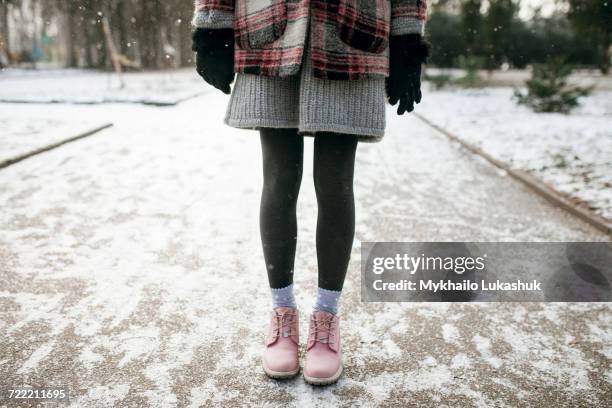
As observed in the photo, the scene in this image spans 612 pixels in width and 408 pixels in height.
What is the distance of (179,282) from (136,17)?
2281 cm

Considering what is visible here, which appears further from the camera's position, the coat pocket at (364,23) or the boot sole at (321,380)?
the boot sole at (321,380)

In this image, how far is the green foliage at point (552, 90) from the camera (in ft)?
24.0

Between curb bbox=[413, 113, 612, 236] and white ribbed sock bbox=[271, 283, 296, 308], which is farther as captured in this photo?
curb bbox=[413, 113, 612, 236]

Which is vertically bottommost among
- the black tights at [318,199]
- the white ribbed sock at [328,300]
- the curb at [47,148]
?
the white ribbed sock at [328,300]

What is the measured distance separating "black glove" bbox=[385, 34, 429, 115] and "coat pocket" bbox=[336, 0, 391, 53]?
0.06 metres

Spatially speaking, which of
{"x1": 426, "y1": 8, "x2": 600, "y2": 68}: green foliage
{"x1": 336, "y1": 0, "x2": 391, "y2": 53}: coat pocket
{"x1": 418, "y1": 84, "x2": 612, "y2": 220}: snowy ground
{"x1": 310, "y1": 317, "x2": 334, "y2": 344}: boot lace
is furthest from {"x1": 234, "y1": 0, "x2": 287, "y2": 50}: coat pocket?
{"x1": 426, "y1": 8, "x2": 600, "y2": 68}: green foliage

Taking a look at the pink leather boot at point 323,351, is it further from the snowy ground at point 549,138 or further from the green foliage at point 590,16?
the green foliage at point 590,16

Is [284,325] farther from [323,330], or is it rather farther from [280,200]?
[280,200]

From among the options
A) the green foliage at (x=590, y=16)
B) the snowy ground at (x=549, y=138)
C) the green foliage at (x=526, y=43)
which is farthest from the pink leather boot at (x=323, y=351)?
the green foliage at (x=526, y=43)

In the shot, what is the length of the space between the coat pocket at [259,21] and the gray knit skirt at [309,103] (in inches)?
3.4

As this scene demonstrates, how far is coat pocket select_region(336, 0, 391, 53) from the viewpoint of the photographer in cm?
124

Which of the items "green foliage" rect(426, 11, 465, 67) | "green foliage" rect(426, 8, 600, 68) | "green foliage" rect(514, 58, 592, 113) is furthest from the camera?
"green foliage" rect(426, 8, 600, 68)

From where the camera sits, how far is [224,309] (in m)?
1.85

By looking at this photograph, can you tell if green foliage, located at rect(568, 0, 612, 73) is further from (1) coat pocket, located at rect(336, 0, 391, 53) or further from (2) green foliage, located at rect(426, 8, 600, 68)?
(1) coat pocket, located at rect(336, 0, 391, 53)
